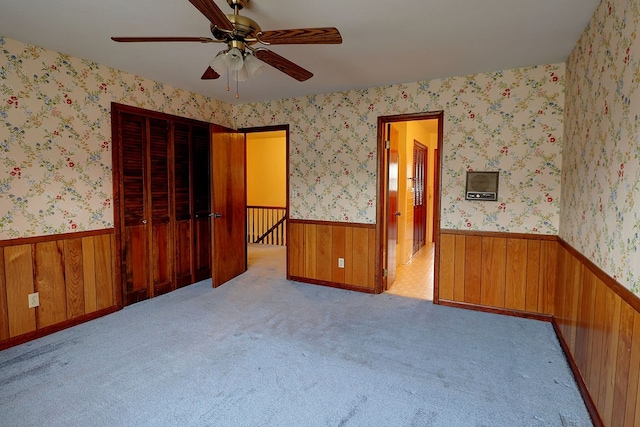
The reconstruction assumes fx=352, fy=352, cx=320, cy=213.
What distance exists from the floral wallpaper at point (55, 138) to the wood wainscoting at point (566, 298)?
11.3ft

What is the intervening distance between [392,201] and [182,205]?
2.56 metres

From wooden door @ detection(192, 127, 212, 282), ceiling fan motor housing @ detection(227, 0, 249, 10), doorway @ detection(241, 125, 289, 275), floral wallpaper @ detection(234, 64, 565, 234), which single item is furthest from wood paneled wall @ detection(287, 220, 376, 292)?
doorway @ detection(241, 125, 289, 275)

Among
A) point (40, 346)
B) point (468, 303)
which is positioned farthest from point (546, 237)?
point (40, 346)

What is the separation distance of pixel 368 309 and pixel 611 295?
2.16m

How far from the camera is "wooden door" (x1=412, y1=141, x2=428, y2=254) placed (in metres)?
6.27

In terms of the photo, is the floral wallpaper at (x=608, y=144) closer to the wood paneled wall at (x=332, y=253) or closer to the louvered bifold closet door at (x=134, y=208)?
the wood paneled wall at (x=332, y=253)

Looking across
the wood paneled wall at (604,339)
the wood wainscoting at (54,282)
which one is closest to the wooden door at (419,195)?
the wood paneled wall at (604,339)

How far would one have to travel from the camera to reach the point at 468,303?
11.8 feet

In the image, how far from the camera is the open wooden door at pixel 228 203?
4188 mm

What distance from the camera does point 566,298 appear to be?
268cm

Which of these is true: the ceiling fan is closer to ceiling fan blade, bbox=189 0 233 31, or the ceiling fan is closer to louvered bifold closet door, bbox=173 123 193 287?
ceiling fan blade, bbox=189 0 233 31

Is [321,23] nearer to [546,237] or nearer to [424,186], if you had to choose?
[546,237]

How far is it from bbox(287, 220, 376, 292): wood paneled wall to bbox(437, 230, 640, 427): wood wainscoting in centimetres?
84

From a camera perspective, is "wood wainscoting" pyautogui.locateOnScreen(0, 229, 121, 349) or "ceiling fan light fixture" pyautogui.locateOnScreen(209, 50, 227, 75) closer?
"ceiling fan light fixture" pyautogui.locateOnScreen(209, 50, 227, 75)
